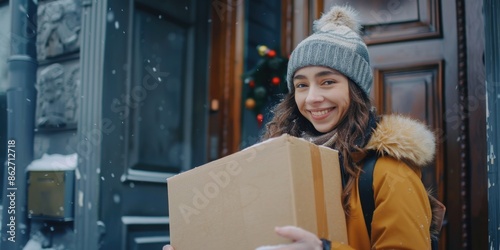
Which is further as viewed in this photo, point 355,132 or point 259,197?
point 355,132

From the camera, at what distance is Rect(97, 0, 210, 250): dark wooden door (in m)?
2.81

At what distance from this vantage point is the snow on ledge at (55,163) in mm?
2734

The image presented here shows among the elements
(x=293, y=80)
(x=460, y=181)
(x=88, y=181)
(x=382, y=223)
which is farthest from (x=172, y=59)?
(x=382, y=223)

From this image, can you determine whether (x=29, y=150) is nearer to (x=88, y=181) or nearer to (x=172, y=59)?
(x=88, y=181)

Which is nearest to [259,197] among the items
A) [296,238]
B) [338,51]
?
[296,238]

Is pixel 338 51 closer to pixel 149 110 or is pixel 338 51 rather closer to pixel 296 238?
pixel 296 238

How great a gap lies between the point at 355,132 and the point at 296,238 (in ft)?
1.73

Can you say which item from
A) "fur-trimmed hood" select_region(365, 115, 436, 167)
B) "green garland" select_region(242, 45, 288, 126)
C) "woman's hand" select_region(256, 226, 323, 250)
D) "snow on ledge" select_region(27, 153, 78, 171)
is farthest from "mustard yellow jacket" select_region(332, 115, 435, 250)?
"snow on ledge" select_region(27, 153, 78, 171)

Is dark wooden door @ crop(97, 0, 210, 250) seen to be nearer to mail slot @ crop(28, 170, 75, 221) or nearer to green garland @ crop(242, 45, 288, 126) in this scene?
mail slot @ crop(28, 170, 75, 221)

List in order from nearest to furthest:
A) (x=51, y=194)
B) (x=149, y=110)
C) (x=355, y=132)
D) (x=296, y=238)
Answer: (x=296, y=238) < (x=355, y=132) < (x=51, y=194) < (x=149, y=110)

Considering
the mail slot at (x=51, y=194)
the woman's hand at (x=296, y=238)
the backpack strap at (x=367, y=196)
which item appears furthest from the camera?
the mail slot at (x=51, y=194)

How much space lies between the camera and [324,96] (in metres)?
1.61

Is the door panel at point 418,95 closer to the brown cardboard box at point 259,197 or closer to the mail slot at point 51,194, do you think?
the brown cardboard box at point 259,197

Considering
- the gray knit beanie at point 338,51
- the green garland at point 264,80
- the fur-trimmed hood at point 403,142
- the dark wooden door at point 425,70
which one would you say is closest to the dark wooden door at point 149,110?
the green garland at point 264,80
